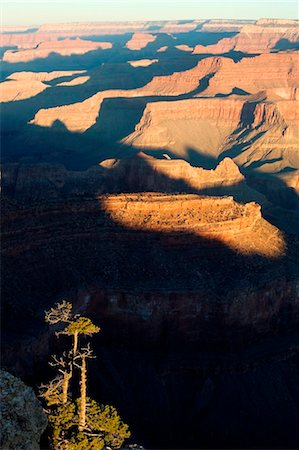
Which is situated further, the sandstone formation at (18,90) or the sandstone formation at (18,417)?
the sandstone formation at (18,90)

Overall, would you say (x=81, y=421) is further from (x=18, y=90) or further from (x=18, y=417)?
(x=18, y=90)

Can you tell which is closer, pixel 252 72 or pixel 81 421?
pixel 81 421

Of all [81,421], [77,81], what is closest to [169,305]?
[81,421]

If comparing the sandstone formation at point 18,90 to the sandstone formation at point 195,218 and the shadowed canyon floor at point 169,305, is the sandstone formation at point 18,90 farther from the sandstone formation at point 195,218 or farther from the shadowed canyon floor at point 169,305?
the sandstone formation at point 195,218

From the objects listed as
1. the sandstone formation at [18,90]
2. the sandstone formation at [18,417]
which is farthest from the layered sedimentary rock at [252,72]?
the sandstone formation at [18,417]

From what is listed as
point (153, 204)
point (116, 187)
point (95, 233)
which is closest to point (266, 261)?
point (153, 204)

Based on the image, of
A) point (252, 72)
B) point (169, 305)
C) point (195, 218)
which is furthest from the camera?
point (252, 72)

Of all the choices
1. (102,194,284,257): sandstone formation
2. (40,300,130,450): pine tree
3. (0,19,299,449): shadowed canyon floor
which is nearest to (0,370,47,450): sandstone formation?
(40,300,130,450): pine tree

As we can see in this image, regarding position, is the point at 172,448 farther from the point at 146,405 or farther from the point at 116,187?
the point at 116,187

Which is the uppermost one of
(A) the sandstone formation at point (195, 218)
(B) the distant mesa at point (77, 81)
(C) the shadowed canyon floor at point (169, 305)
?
(B) the distant mesa at point (77, 81)
